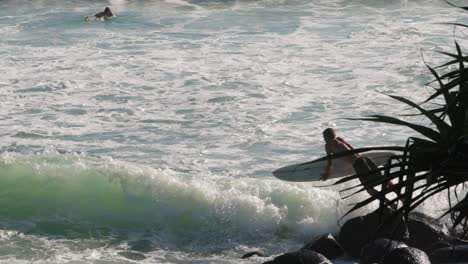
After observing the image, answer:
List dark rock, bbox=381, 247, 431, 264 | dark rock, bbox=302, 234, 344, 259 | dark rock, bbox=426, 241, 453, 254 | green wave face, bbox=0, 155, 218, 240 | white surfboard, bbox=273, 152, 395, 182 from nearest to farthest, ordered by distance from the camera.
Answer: dark rock, bbox=381, 247, 431, 264 → dark rock, bbox=426, 241, 453, 254 → dark rock, bbox=302, 234, 344, 259 → white surfboard, bbox=273, 152, 395, 182 → green wave face, bbox=0, 155, 218, 240

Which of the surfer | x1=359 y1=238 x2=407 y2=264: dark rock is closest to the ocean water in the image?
the surfer

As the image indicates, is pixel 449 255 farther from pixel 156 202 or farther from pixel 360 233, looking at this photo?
pixel 156 202

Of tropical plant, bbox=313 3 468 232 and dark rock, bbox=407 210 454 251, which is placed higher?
tropical plant, bbox=313 3 468 232

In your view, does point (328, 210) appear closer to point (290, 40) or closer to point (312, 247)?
point (312, 247)

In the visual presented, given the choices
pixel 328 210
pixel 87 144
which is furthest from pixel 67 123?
pixel 328 210

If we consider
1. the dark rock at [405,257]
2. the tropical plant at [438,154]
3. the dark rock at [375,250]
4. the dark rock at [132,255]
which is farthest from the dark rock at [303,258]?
the tropical plant at [438,154]

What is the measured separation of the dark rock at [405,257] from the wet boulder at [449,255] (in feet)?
0.82

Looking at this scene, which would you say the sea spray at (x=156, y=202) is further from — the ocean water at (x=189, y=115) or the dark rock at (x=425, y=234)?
the dark rock at (x=425, y=234)

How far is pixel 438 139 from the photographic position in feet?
18.0

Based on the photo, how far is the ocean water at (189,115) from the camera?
38.8ft

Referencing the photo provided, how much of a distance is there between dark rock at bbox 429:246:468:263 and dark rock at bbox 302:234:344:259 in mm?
980

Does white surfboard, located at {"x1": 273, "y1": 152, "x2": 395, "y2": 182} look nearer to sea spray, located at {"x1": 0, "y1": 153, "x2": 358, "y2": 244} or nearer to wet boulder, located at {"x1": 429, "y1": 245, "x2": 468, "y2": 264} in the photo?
sea spray, located at {"x1": 0, "y1": 153, "x2": 358, "y2": 244}

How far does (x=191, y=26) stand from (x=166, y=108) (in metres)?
9.37

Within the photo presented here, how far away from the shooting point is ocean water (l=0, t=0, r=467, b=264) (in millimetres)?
11836
